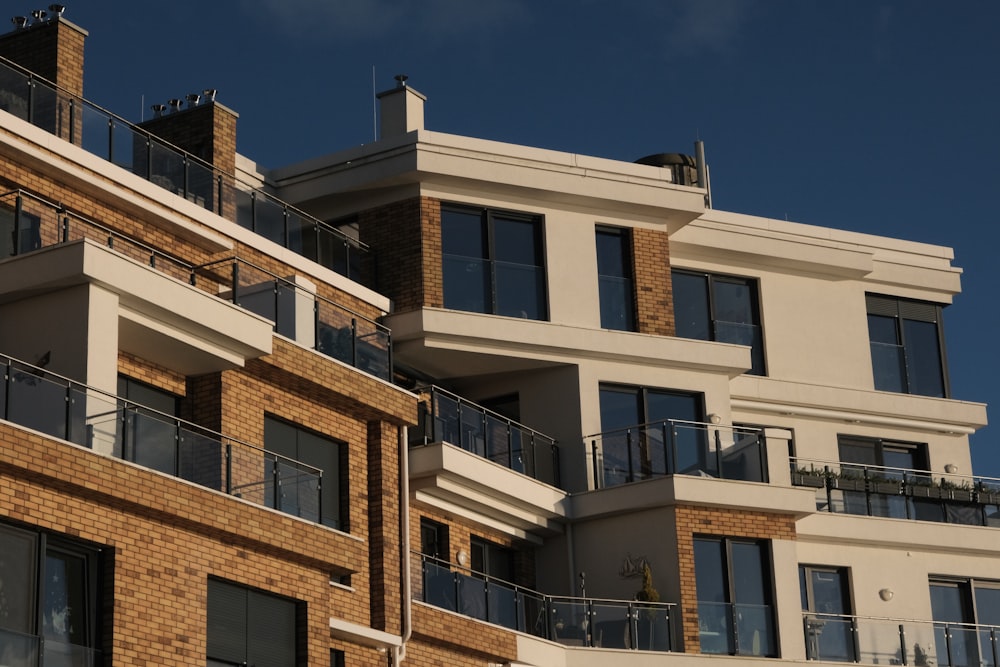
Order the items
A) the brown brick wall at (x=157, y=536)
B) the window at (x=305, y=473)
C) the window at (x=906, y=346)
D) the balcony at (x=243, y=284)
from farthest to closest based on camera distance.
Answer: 1. the window at (x=906, y=346)
2. the window at (x=305, y=473)
3. the balcony at (x=243, y=284)
4. the brown brick wall at (x=157, y=536)

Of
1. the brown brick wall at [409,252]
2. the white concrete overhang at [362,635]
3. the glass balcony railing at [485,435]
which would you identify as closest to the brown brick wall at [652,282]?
the glass balcony railing at [485,435]

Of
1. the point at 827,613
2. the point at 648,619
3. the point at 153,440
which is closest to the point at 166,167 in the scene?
the point at 153,440

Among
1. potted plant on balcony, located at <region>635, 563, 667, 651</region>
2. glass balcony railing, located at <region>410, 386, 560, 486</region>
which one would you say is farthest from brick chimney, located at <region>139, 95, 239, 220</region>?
potted plant on balcony, located at <region>635, 563, 667, 651</region>

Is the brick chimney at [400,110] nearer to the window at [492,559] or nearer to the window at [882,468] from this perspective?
the window at [492,559]

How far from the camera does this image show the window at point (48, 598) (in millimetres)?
22062

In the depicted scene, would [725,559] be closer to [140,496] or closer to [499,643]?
[499,643]

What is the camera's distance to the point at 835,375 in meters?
40.2

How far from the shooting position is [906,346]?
41625 millimetres

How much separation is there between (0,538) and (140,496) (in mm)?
2126

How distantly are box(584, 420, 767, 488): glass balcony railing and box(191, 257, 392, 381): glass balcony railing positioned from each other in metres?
5.36

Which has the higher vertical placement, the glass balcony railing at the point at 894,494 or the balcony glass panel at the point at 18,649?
the glass balcony railing at the point at 894,494

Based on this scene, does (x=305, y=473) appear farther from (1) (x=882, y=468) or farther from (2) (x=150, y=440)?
(1) (x=882, y=468)

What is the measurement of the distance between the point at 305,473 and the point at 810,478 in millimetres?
12993

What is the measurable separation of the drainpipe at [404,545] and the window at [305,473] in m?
1.17
